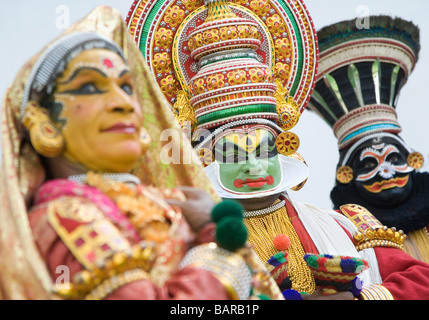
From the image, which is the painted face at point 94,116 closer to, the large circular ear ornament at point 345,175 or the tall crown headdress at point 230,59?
the tall crown headdress at point 230,59

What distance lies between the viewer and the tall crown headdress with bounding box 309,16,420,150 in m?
5.77

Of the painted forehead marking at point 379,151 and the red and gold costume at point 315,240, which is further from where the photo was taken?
the painted forehead marking at point 379,151

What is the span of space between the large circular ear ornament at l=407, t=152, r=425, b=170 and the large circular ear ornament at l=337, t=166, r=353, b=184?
1.29 feet

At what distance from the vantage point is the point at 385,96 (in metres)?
5.81

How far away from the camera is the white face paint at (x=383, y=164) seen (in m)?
5.55

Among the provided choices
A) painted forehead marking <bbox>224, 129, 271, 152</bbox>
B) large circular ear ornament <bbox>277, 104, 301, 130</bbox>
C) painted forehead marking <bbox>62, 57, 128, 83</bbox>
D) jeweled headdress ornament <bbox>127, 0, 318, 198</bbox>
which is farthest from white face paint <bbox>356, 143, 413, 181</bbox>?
painted forehead marking <bbox>62, 57, 128, 83</bbox>

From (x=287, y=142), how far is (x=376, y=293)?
1094 millimetres

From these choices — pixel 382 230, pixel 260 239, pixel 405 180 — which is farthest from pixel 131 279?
pixel 405 180

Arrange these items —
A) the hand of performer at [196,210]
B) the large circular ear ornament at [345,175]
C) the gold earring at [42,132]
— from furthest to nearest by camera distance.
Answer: the large circular ear ornament at [345,175]
the hand of performer at [196,210]
the gold earring at [42,132]

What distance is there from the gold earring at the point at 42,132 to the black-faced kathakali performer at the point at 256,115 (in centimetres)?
186

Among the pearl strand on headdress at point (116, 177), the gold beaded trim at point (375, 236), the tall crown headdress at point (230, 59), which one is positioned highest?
the tall crown headdress at point (230, 59)

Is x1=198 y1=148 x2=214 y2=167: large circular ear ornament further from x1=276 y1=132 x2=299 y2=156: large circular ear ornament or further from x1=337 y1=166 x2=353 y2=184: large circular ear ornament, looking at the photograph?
x1=337 y1=166 x2=353 y2=184: large circular ear ornament

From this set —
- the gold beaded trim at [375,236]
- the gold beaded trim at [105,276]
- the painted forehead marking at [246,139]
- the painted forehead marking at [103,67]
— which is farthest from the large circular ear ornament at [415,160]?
the gold beaded trim at [105,276]

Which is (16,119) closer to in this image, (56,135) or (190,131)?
(56,135)
